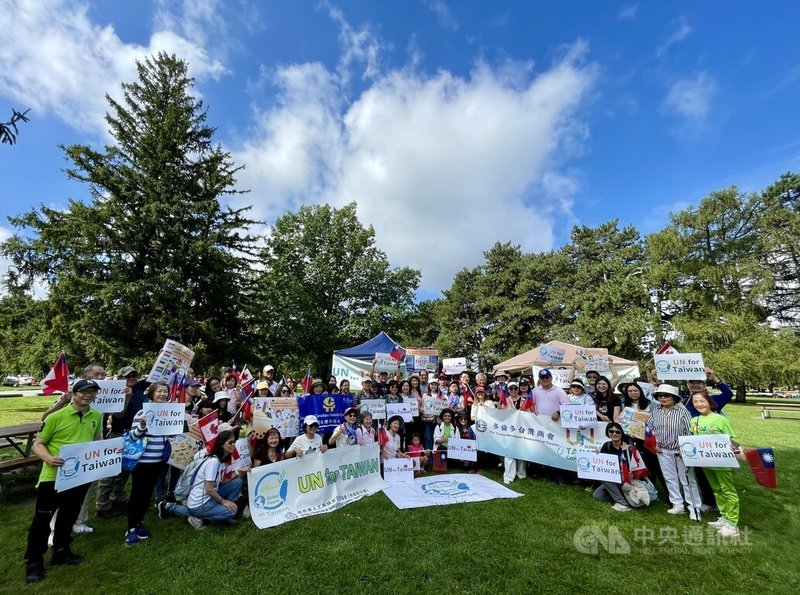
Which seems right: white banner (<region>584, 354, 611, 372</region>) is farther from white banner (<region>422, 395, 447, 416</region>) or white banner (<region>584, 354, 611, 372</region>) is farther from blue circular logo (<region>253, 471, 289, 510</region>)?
blue circular logo (<region>253, 471, 289, 510</region>)

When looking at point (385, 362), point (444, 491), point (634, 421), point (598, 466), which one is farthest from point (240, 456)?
point (634, 421)

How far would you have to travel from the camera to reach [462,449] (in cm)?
770

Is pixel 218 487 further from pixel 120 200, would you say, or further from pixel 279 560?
pixel 120 200

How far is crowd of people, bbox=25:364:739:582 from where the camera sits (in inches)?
159

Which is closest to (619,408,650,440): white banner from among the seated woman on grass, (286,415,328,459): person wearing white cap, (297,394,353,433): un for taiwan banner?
(286,415,328,459): person wearing white cap

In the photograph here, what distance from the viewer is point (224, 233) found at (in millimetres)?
19891

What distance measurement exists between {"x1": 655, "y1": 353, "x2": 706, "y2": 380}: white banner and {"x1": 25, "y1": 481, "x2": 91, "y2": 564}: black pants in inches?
316

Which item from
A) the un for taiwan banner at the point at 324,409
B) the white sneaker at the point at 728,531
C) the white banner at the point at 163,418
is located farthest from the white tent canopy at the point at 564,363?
the white banner at the point at 163,418

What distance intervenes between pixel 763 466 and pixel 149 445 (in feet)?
25.1

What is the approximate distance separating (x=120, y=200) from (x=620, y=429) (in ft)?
73.2

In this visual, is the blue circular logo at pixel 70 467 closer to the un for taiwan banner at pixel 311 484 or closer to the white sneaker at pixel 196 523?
the white sneaker at pixel 196 523

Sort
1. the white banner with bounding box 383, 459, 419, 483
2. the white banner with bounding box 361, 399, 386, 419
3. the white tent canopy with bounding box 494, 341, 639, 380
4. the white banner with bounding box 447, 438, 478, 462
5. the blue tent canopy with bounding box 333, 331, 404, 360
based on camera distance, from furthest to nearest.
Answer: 1. the white tent canopy with bounding box 494, 341, 639, 380
2. the blue tent canopy with bounding box 333, 331, 404, 360
3. the white banner with bounding box 361, 399, 386, 419
4. the white banner with bounding box 447, 438, 478, 462
5. the white banner with bounding box 383, 459, 419, 483

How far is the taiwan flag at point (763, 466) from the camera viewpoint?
455 cm

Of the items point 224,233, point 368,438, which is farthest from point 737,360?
point 224,233
